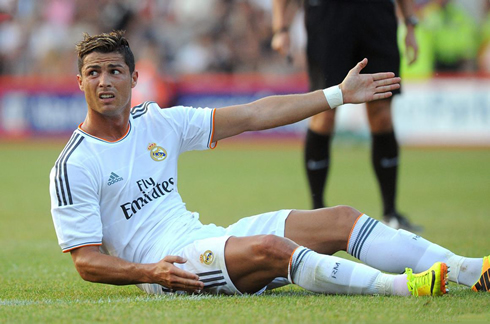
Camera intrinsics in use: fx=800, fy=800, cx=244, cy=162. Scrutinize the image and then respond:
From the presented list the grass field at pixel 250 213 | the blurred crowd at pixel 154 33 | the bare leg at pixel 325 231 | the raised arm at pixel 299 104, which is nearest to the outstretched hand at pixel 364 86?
the raised arm at pixel 299 104

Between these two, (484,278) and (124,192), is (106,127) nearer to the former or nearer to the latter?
(124,192)

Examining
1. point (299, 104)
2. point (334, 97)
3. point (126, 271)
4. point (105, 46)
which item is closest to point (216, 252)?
point (126, 271)

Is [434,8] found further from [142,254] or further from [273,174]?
[142,254]

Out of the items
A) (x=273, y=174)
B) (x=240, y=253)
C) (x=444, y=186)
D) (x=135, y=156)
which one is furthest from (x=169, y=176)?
(x=273, y=174)

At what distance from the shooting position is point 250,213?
811 cm

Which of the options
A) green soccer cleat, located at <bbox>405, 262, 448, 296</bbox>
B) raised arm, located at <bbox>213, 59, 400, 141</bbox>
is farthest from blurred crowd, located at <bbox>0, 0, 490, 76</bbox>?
green soccer cleat, located at <bbox>405, 262, 448, 296</bbox>

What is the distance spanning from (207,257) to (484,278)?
1.43 metres

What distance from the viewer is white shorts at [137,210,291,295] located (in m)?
4.07

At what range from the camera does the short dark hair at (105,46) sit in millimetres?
4387

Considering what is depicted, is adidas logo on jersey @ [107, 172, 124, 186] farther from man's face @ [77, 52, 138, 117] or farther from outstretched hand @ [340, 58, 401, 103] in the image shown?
outstretched hand @ [340, 58, 401, 103]

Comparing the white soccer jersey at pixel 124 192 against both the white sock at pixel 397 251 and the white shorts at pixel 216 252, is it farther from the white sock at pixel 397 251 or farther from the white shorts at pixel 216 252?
A: the white sock at pixel 397 251

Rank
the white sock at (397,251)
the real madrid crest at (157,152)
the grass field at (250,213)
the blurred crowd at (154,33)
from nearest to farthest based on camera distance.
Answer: the grass field at (250,213) → the white sock at (397,251) → the real madrid crest at (157,152) → the blurred crowd at (154,33)

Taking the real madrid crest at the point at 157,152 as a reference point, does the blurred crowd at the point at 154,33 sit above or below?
above

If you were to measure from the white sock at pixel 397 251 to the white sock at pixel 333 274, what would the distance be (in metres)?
0.25
